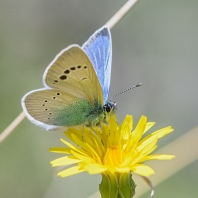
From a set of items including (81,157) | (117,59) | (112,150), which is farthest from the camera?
(117,59)

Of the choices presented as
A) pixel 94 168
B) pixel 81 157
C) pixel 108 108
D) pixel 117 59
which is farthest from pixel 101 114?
pixel 117 59

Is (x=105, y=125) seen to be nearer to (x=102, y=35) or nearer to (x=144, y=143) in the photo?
(x=144, y=143)

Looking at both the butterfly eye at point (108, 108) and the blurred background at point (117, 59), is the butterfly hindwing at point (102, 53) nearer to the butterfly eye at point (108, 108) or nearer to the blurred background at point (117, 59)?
the butterfly eye at point (108, 108)

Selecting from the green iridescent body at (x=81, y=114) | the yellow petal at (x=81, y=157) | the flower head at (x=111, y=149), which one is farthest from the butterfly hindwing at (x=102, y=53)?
the yellow petal at (x=81, y=157)

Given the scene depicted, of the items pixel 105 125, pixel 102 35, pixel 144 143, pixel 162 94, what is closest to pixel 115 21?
pixel 102 35

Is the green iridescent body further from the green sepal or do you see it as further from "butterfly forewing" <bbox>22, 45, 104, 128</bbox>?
the green sepal

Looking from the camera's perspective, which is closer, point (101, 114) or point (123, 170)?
point (123, 170)

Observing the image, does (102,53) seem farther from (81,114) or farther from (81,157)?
(81,157)

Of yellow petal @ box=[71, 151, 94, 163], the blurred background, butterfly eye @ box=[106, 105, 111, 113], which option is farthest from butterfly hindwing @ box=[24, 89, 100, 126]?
the blurred background
